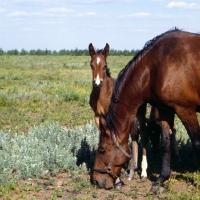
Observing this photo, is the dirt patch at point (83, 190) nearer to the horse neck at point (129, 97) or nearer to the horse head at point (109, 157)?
the horse head at point (109, 157)

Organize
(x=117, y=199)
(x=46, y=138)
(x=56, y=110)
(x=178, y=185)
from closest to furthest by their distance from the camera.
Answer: (x=117, y=199), (x=178, y=185), (x=46, y=138), (x=56, y=110)

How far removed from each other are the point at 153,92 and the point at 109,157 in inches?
41.1

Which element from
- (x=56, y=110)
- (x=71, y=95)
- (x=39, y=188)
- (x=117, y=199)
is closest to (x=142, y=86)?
(x=117, y=199)

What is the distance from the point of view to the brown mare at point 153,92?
5285 millimetres

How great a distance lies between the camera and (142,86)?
544 centimetres

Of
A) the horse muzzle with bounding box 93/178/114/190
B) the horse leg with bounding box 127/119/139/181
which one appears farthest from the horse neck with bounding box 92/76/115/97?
Answer: the horse muzzle with bounding box 93/178/114/190

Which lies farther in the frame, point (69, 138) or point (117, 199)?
point (69, 138)

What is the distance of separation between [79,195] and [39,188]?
0.58 meters

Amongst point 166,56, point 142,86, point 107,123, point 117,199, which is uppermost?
point 166,56

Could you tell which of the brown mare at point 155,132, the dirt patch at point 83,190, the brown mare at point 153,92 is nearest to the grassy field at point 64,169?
the dirt patch at point 83,190

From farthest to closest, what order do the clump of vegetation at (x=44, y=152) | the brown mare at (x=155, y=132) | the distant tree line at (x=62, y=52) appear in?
the distant tree line at (x=62, y=52), the brown mare at (x=155, y=132), the clump of vegetation at (x=44, y=152)

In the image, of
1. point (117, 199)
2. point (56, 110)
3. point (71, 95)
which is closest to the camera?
point (117, 199)

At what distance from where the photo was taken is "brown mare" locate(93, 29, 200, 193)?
17.3ft

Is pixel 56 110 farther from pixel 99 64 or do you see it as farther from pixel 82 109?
pixel 99 64
